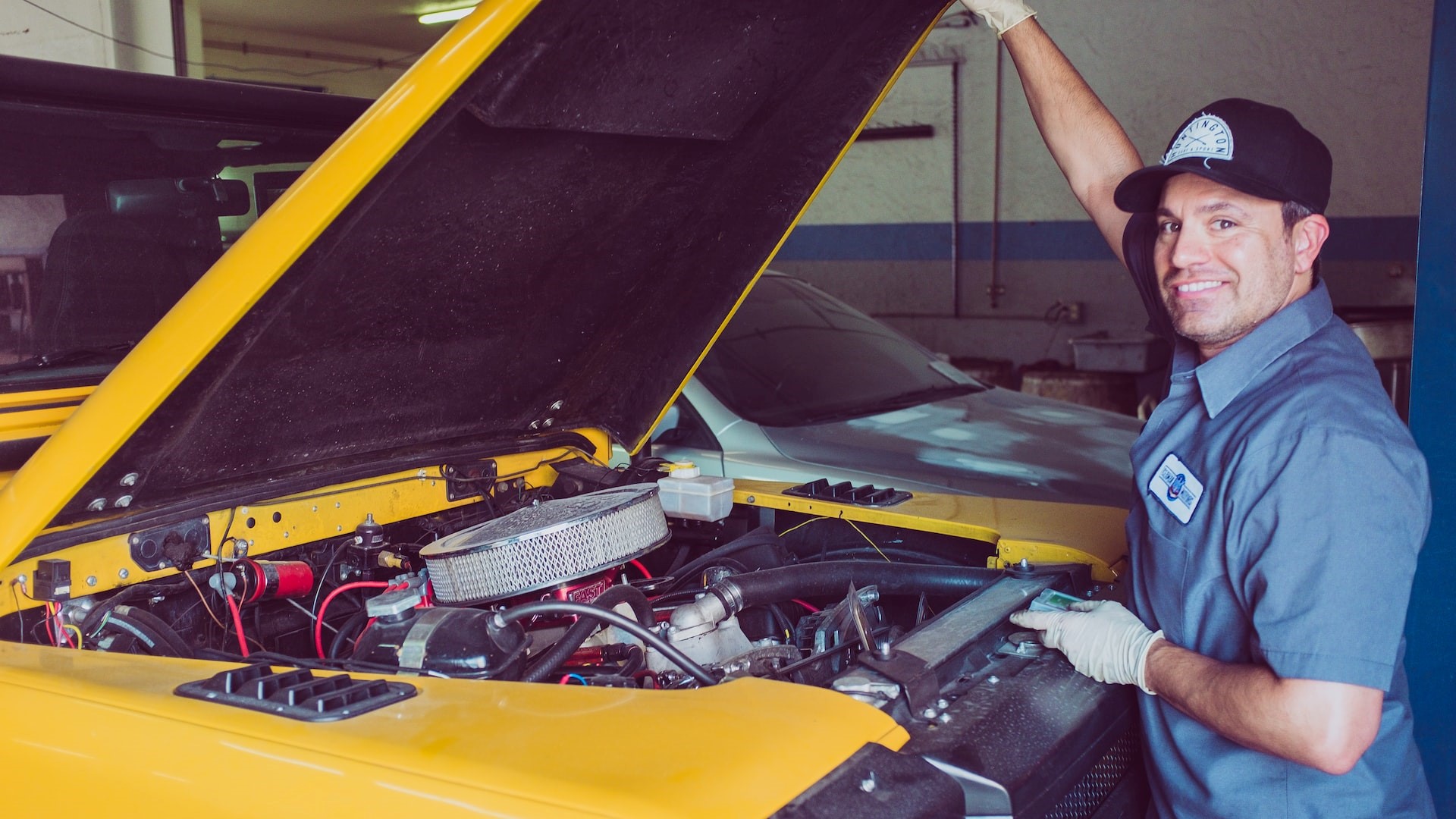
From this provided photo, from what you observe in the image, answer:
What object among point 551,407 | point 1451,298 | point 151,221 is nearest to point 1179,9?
point 1451,298

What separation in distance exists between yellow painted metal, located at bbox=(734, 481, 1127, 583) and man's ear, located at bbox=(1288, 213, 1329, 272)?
610 mm

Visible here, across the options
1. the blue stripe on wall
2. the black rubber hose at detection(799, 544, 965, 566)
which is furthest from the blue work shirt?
the blue stripe on wall

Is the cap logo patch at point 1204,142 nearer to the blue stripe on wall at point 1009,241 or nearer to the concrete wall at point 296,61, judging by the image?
the blue stripe on wall at point 1009,241

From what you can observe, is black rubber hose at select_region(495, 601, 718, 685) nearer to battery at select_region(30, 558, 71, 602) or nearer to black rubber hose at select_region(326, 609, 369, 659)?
black rubber hose at select_region(326, 609, 369, 659)

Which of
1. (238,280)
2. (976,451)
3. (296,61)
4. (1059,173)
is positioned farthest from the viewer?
(296,61)

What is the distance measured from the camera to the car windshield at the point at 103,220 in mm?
1746

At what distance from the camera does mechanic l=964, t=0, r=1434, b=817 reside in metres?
1.35

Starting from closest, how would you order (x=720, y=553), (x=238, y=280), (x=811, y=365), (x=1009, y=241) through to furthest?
(x=238, y=280) → (x=720, y=553) → (x=811, y=365) → (x=1009, y=241)

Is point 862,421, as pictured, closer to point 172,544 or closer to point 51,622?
point 172,544

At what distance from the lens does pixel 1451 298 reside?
2.63 m

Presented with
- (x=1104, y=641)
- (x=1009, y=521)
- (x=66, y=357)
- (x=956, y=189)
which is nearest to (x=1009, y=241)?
(x=956, y=189)

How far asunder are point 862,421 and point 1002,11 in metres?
2.01

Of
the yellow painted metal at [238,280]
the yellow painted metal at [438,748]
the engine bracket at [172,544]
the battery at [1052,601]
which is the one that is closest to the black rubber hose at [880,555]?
the battery at [1052,601]

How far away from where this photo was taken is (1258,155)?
1.57 metres
